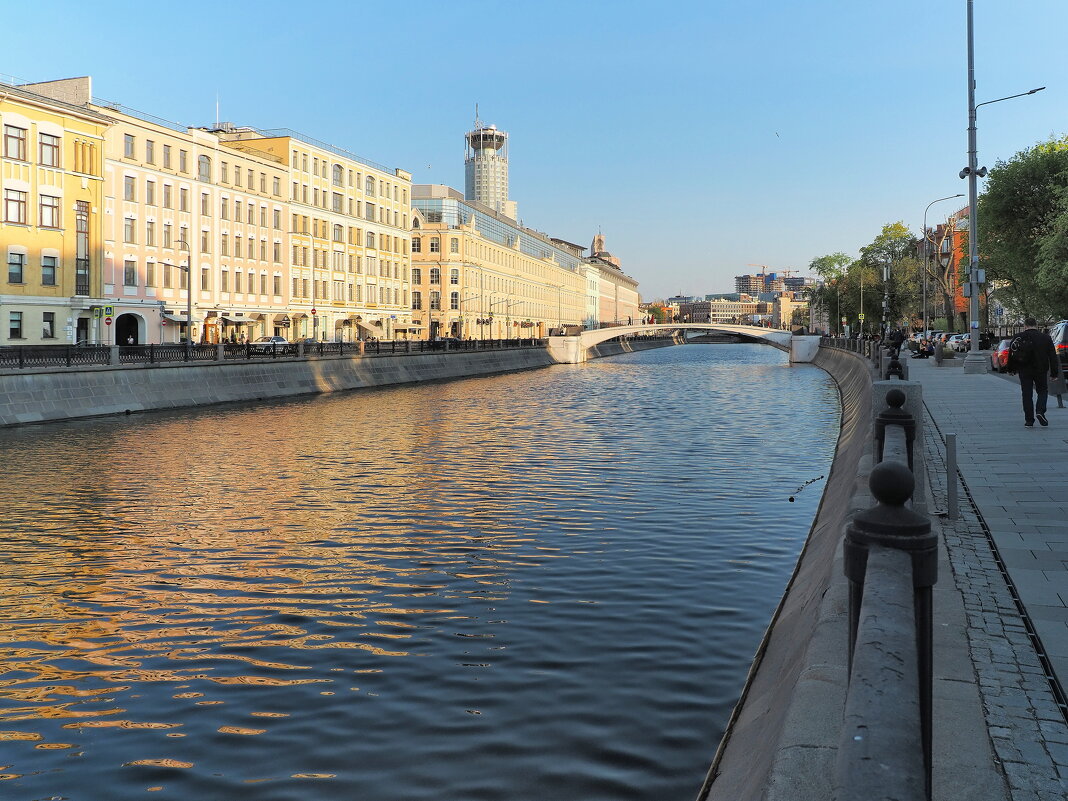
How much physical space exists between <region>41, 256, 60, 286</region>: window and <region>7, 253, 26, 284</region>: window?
4.51ft

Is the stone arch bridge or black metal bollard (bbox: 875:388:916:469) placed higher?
the stone arch bridge

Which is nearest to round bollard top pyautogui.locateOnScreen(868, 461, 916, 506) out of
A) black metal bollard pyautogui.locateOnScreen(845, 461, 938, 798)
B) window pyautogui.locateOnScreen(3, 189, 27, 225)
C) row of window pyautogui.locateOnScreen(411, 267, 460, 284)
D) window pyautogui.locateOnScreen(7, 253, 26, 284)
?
black metal bollard pyautogui.locateOnScreen(845, 461, 938, 798)

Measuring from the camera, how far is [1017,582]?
773 cm

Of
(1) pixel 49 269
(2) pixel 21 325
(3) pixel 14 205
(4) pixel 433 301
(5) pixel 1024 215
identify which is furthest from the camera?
(4) pixel 433 301

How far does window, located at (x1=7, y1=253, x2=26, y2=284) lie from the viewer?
49.1m

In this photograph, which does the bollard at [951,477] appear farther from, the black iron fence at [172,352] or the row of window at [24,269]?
the row of window at [24,269]

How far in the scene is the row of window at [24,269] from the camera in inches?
1940

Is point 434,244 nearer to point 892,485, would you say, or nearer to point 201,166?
point 201,166

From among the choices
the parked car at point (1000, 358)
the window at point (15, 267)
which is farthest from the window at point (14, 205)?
the parked car at point (1000, 358)

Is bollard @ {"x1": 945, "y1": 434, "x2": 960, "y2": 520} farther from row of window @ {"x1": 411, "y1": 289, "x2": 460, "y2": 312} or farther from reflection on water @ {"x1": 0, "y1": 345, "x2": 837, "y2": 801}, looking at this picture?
row of window @ {"x1": 411, "y1": 289, "x2": 460, "y2": 312}

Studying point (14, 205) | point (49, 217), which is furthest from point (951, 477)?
point (49, 217)

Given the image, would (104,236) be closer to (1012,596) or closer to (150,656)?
(150,656)

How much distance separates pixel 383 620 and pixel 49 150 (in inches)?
1959

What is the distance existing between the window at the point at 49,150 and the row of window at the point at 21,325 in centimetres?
791
